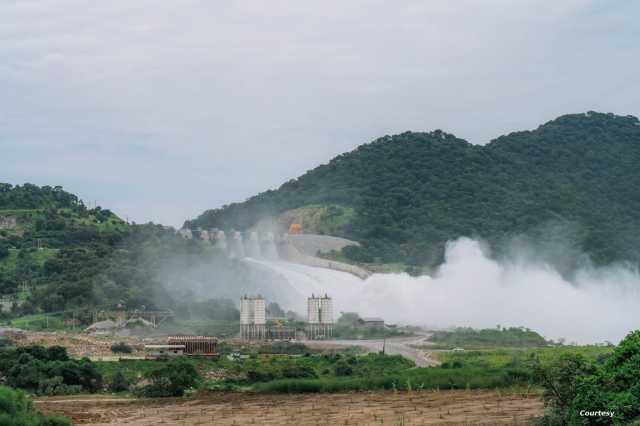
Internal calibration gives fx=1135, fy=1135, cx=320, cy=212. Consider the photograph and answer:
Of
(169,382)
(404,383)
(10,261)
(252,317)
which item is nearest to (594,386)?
(404,383)

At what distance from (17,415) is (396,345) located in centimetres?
4849

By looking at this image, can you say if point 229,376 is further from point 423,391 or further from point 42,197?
point 42,197

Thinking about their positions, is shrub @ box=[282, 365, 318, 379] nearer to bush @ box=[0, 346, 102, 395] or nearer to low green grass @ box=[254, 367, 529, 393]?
low green grass @ box=[254, 367, 529, 393]

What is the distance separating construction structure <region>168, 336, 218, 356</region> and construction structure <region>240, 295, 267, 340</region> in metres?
13.9

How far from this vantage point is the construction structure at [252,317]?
95.8 meters

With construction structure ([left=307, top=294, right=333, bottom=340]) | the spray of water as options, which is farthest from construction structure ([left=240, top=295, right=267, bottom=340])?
the spray of water

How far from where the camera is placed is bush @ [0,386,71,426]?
135 feet

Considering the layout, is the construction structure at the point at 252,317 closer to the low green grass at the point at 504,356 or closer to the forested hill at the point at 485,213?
the low green grass at the point at 504,356

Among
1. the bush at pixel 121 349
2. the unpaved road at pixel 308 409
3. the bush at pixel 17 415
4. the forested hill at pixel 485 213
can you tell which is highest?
the forested hill at pixel 485 213

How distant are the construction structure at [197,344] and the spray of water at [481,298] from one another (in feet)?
99.5

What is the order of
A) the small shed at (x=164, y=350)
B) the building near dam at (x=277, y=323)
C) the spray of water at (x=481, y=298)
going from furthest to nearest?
the spray of water at (x=481, y=298) < the building near dam at (x=277, y=323) < the small shed at (x=164, y=350)

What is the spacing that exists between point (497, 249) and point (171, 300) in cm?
5714

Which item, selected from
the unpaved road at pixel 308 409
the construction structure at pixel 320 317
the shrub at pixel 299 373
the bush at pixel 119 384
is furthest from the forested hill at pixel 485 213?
the unpaved road at pixel 308 409

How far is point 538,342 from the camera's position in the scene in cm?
9288
